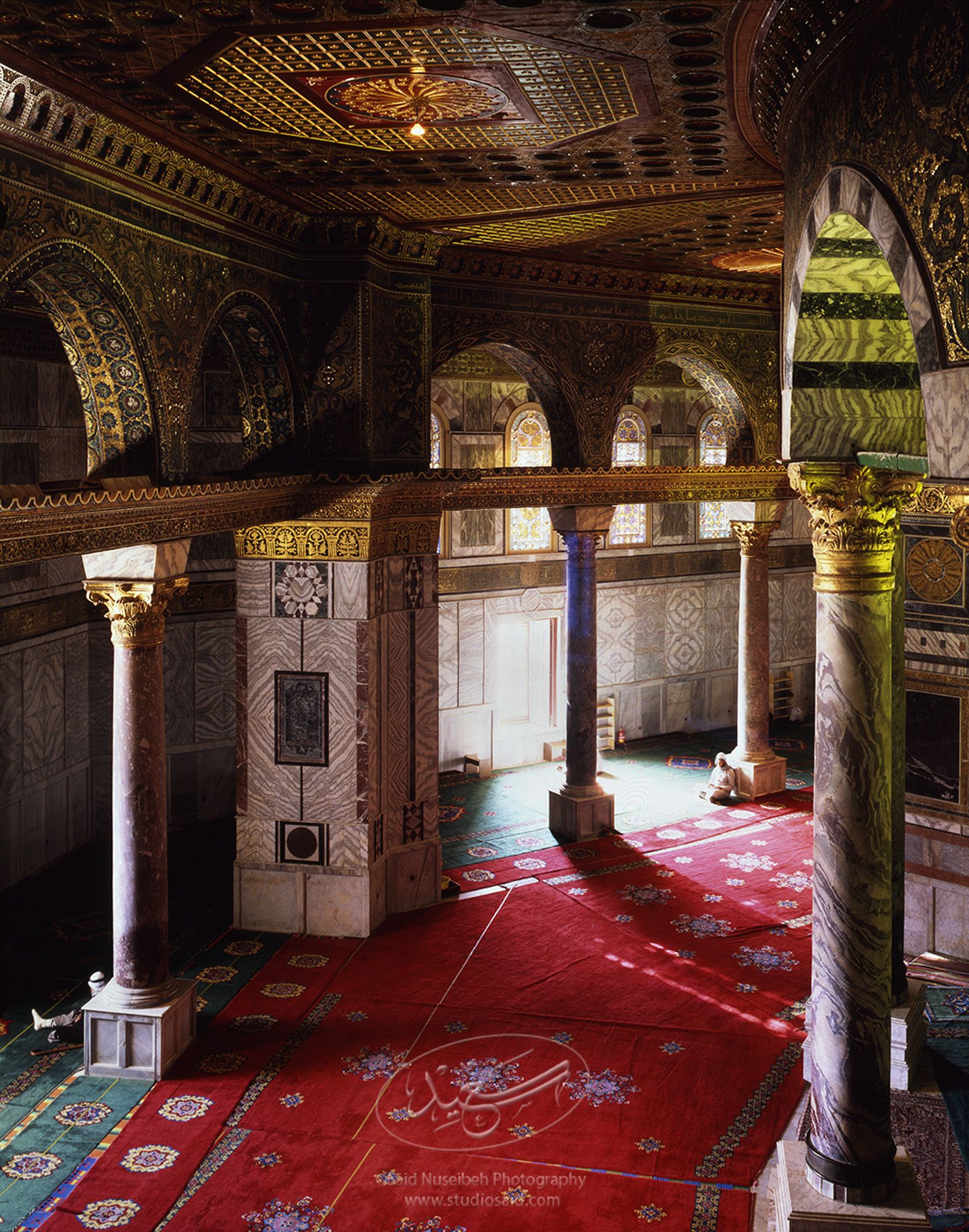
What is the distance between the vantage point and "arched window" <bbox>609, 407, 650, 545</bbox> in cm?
1584

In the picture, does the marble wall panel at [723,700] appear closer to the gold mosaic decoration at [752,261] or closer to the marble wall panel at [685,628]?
the marble wall panel at [685,628]

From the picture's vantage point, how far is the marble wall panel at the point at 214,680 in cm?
1244

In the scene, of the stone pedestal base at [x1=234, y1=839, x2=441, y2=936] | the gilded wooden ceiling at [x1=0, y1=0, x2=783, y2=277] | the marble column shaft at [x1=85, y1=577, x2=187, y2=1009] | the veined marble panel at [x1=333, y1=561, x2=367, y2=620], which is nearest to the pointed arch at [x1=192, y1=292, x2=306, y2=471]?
the veined marble panel at [x1=333, y1=561, x2=367, y2=620]

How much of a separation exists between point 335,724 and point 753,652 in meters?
5.65

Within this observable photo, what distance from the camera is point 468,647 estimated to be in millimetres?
14344

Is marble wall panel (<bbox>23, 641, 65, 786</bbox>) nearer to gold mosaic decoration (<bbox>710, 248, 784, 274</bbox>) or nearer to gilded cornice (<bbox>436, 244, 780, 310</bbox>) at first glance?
gilded cornice (<bbox>436, 244, 780, 310</bbox>)

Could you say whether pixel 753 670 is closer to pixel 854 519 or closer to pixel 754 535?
pixel 754 535

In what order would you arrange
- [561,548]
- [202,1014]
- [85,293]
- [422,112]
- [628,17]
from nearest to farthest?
[628,17] < [422,112] < [85,293] < [202,1014] < [561,548]

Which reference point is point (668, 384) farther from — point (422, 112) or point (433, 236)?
point (422, 112)

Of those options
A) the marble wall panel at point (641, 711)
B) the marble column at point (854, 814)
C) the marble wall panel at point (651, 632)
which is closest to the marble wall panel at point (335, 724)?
the marble column at point (854, 814)

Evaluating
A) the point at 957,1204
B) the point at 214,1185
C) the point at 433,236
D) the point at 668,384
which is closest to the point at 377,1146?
the point at 214,1185

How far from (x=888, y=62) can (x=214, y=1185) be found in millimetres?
5745

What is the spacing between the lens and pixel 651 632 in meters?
16.1

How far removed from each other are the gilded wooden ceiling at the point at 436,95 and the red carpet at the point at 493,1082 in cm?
521
